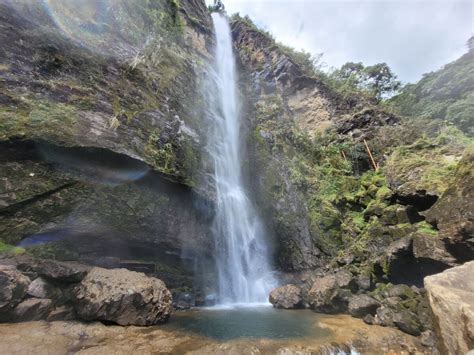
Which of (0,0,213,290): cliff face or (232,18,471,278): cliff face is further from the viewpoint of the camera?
(232,18,471,278): cliff face

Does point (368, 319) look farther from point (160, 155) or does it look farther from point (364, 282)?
point (160, 155)

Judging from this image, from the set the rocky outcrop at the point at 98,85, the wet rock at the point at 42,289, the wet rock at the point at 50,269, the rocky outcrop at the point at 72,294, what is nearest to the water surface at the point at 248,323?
the rocky outcrop at the point at 72,294

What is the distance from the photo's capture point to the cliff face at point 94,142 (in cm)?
737

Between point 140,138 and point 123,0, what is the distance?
864 cm

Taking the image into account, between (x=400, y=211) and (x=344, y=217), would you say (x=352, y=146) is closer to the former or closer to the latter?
(x=344, y=217)

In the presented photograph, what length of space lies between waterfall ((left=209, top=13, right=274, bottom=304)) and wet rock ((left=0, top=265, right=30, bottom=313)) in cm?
727

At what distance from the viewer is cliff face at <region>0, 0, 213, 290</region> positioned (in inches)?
290

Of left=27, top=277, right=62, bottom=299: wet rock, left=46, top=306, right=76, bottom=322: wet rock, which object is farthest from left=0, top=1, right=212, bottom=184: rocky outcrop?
left=46, top=306, right=76, bottom=322: wet rock

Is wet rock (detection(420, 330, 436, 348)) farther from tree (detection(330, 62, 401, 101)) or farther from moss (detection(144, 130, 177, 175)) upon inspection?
tree (detection(330, 62, 401, 101))

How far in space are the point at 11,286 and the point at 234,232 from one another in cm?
860

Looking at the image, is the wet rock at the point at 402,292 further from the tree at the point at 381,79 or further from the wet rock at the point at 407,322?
the tree at the point at 381,79

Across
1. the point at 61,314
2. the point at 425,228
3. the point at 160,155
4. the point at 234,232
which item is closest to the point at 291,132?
the point at 234,232

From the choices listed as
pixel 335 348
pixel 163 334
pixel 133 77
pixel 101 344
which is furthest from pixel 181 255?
pixel 133 77

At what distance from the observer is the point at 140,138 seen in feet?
31.7
